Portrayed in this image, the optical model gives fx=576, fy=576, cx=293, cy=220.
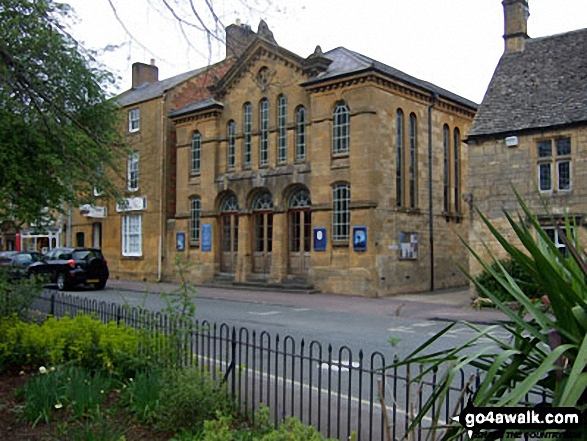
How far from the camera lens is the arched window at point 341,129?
877 inches

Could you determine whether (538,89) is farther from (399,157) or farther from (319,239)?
(319,239)

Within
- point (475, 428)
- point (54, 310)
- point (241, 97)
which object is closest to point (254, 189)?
point (241, 97)

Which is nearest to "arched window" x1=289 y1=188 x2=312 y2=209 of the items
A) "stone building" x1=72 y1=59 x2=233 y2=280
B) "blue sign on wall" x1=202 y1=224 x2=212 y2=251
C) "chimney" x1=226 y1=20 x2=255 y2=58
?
"blue sign on wall" x1=202 y1=224 x2=212 y2=251

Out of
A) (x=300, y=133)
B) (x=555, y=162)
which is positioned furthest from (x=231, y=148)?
(x=555, y=162)

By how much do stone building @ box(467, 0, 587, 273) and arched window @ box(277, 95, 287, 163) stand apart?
8.35 m

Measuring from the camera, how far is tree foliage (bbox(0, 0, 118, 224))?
859 centimetres

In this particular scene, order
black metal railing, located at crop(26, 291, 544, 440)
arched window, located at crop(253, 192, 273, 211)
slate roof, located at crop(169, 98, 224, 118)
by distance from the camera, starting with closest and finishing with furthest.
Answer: black metal railing, located at crop(26, 291, 544, 440) → arched window, located at crop(253, 192, 273, 211) → slate roof, located at crop(169, 98, 224, 118)

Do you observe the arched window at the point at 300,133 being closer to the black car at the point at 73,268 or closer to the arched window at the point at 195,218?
the arched window at the point at 195,218

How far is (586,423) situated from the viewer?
2.14 metres

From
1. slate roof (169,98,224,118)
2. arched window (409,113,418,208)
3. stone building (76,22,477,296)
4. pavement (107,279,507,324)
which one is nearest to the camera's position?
pavement (107,279,507,324)

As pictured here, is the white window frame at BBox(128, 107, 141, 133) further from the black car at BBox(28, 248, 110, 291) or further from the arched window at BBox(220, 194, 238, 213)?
the black car at BBox(28, 248, 110, 291)

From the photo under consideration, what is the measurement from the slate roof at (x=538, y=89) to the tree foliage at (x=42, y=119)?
13453 millimetres

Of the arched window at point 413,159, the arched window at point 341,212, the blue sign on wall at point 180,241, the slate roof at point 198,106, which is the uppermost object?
the slate roof at point 198,106

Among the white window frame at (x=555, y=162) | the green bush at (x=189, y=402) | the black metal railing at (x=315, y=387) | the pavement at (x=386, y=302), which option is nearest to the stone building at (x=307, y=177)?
the pavement at (x=386, y=302)
